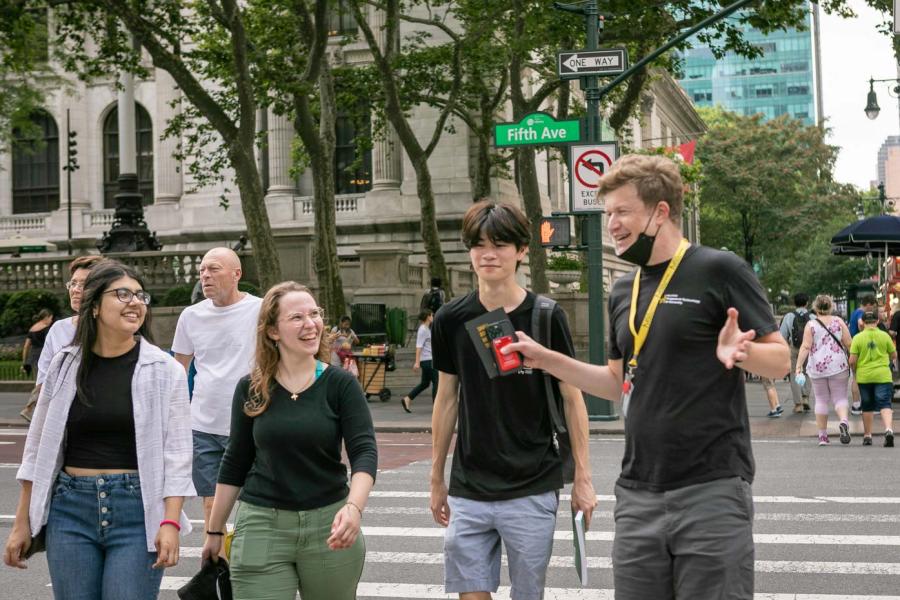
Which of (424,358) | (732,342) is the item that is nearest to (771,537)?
(732,342)

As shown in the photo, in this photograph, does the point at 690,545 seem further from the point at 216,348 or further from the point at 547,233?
the point at 547,233

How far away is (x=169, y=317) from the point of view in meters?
30.9

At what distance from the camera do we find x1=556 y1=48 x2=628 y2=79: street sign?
1800 cm

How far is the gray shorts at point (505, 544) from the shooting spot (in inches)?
198

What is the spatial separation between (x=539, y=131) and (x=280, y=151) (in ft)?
98.7

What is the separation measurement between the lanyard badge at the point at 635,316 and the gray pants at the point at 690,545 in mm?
357

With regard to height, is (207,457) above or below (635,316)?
below

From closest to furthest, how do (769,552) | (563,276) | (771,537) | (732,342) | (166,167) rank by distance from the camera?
(732,342) → (769,552) → (771,537) → (563,276) → (166,167)

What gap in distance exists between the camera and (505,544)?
504cm

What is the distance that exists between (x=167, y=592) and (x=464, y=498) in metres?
3.61

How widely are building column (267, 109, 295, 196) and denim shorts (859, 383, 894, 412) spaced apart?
33.3 metres

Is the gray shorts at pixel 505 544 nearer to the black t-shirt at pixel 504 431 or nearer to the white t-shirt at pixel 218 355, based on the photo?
the black t-shirt at pixel 504 431

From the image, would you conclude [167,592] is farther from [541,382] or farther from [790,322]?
[790,322]

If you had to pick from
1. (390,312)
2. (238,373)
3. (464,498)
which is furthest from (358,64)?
(464,498)
